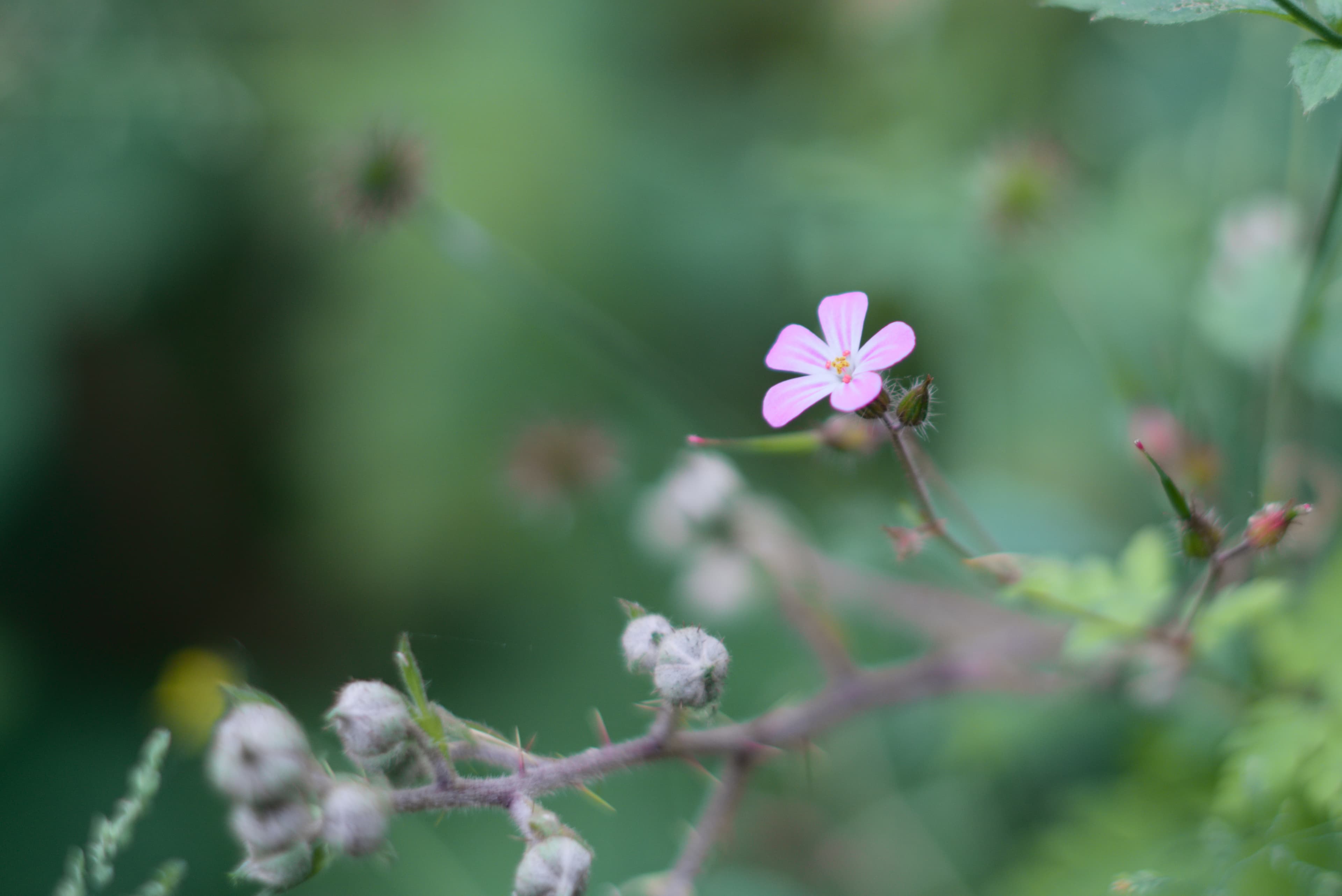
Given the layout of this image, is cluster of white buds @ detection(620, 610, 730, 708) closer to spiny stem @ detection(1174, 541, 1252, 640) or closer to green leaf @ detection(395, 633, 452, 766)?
green leaf @ detection(395, 633, 452, 766)

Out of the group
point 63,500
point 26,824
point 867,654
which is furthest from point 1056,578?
point 63,500

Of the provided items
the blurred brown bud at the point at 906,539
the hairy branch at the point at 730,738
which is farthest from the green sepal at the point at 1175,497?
the hairy branch at the point at 730,738

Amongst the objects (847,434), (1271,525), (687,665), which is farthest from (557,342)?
(1271,525)

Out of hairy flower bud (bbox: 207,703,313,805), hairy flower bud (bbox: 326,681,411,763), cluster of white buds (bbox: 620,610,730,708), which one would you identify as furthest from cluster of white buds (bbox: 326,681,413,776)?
cluster of white buds (bbox: 620,610,730,708)

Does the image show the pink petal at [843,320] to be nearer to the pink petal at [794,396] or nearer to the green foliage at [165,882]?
the pink petal at [794,396]

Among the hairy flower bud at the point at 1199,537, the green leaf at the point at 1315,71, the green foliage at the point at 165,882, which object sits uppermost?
the green leaf at the point at 1315,71

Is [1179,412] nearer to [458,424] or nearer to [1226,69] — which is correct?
[1226,69]
